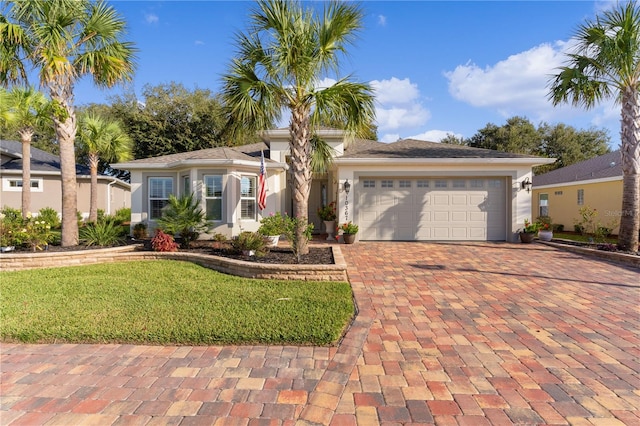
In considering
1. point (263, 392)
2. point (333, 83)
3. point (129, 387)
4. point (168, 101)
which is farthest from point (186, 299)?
point (168, 101)

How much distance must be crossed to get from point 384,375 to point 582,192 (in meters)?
18.7

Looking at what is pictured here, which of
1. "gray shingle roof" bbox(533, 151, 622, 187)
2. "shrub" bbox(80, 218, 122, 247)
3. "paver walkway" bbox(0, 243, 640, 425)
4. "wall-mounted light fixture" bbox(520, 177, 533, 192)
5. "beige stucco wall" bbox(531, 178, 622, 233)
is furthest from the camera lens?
"gray shingle roof" bbox(533, 151, 622, 187)

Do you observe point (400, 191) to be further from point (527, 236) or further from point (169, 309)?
point (169, 309)

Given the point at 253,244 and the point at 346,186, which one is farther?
the point at 346,186

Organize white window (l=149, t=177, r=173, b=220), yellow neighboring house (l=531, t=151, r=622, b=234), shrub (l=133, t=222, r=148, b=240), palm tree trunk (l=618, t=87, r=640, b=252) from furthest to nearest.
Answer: yellow neighboring house (l=531, t=151, r=622, b=234), white window (l=149, t=177, r=173, b=220), shrub (l=133, t=222, r=148, b=240), palm tree trunk (l=618, t=87, r=640, b=252)

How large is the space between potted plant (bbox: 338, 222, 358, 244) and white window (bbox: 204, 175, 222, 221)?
14.9ft

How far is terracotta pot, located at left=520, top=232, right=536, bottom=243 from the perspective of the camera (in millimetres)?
10867

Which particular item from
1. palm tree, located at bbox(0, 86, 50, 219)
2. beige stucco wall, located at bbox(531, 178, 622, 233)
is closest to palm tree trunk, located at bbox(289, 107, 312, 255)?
palm tree, located at bbox(0, 86, 50, 219)

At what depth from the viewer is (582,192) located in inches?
628

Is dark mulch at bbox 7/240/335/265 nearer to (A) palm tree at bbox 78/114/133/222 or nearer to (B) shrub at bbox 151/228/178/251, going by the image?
(B) shrub at bbox 151/228/178/251

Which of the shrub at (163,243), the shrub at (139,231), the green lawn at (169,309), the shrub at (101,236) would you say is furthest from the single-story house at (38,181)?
the green lawn at (169,309)

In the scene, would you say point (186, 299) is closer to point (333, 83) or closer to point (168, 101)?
point (333, 83)

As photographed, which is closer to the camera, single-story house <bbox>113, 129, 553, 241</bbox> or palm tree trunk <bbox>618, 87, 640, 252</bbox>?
palm tree trunk <bbox>618, 87, 640, 252</bbox>

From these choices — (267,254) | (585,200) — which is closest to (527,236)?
(585,200)
